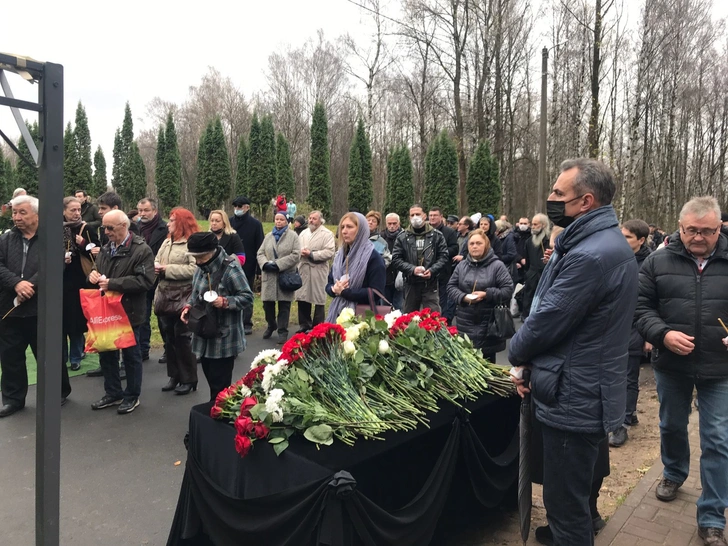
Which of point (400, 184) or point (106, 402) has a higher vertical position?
point (400, 184)

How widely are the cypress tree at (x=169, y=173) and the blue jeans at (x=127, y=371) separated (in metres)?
26.2

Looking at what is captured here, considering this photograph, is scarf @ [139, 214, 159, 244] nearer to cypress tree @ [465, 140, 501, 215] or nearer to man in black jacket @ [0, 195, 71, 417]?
man in black jacket @ [0, 195, 71, 417]

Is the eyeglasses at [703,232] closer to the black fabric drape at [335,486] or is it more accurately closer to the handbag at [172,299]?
the black fabric drape at [335,486]

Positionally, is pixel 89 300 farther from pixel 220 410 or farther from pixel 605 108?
pixel 605 108

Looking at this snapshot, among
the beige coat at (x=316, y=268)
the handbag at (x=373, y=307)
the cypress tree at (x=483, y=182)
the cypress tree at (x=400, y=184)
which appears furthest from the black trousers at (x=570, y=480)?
the cypress tree at (x=400, y=184)

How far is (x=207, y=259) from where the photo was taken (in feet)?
14.8

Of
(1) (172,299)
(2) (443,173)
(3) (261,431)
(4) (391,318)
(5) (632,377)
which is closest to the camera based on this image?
Result: (3) (261,431)

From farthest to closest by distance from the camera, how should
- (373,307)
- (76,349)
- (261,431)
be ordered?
(76,349), (373,307), (261,431)

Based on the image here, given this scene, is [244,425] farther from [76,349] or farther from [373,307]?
[76,349]

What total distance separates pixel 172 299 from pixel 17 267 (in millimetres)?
1463

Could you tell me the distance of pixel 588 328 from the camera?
96.6 inches

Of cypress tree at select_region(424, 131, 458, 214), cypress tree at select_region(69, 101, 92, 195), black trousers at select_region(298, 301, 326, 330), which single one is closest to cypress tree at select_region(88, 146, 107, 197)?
cypress tree at select_region(69, 101, 92, 195)

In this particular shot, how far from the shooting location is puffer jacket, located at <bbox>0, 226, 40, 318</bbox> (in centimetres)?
518

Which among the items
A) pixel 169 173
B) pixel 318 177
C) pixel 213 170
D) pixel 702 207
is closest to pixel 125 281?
pixel 702 207
